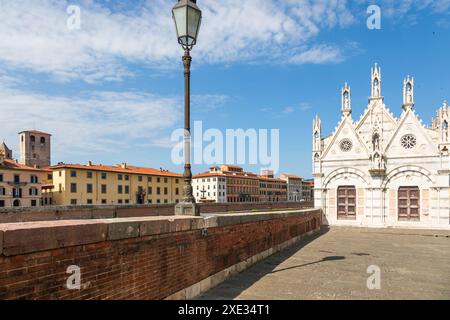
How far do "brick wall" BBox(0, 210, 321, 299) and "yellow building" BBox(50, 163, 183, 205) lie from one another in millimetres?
49407

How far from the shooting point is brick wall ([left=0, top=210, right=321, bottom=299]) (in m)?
3.63

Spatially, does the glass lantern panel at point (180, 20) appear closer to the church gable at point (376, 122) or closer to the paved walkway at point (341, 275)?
the paved walkway at point (341, 275)

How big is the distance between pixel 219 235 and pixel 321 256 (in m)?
6.19

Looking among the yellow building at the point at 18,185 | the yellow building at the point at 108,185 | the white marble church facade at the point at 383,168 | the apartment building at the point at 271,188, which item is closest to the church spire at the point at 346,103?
the white marble church facade at the point at 383,168

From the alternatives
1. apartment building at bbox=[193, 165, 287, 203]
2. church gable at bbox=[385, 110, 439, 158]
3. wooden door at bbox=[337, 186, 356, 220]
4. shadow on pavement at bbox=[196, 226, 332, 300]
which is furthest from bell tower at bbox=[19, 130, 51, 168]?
shadow on pavement at bbox=[196, 226, 332, 300]

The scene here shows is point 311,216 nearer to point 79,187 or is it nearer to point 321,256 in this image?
point 321,256

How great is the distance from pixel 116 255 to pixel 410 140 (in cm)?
2566

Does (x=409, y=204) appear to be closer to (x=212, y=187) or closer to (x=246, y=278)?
(x=246, y=278)

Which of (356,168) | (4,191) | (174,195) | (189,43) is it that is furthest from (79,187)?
(189,43)

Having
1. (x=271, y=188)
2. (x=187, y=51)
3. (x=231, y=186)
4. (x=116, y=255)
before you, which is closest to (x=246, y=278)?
(x=116, y=255)

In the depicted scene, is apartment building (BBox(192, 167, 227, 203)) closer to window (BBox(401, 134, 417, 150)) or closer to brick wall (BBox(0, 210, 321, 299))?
window (BBox(401, 134, 417, 150))

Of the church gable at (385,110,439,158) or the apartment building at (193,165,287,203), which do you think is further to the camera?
the apartment building at (193,165,287,203)
